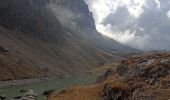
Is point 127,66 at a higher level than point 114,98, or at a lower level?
higher

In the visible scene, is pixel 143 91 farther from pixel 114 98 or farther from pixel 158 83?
pixel 114 98

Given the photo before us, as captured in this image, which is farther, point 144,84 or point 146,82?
point 146,82

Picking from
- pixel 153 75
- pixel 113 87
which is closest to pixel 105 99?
pixel 113 87

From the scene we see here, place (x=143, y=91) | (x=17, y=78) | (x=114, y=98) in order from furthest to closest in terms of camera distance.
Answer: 1. (x=17, y=78)
2. (x=114, y=98)
3. (x=143, y=91)

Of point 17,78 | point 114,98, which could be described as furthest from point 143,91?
point 17,78

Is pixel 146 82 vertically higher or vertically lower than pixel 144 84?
higher

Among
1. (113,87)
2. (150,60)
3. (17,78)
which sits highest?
(17,78)

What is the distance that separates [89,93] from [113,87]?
81.3ft

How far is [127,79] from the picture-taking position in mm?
82312

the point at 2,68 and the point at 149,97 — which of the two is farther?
the point at 2,68

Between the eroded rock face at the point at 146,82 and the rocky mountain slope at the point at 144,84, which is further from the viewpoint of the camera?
the rocky mountain slope at the point at 144,84

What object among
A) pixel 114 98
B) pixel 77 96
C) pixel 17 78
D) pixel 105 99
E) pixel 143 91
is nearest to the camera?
pixel 143 91

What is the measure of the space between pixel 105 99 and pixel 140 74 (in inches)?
342

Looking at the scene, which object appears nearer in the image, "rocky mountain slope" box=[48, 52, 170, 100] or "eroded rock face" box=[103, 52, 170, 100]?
"eroded rock face" box=[103, 52, 170, 100]
